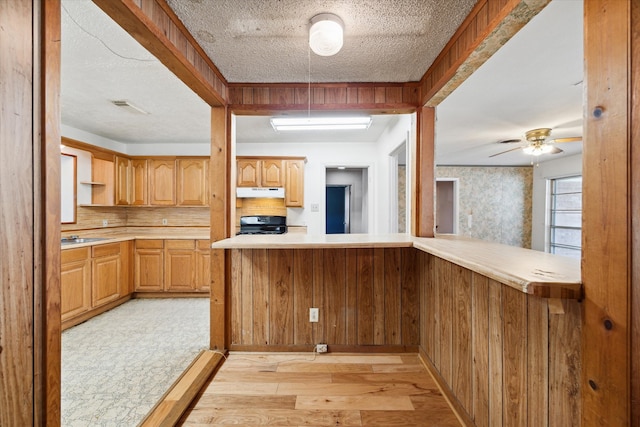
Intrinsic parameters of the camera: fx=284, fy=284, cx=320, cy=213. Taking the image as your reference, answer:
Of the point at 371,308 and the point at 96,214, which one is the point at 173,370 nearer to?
the point at 371,308

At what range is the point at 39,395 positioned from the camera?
870 mm

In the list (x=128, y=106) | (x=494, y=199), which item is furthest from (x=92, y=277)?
(x=494, y=199)

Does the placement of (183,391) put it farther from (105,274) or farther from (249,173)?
(249,173)

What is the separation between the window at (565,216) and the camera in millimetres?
5727

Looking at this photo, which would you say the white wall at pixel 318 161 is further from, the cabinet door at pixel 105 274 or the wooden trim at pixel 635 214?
the wooden trim at pixel 635 214

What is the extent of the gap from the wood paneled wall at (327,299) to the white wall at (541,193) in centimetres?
555

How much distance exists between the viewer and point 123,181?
4270mm

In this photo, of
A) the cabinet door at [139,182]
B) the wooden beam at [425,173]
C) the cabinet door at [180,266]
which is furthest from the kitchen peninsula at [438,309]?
the cabinet door at [139,182]

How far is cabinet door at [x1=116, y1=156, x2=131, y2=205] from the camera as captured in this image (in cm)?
418

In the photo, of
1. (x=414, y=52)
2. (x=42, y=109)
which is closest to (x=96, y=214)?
(x=42, y=109)

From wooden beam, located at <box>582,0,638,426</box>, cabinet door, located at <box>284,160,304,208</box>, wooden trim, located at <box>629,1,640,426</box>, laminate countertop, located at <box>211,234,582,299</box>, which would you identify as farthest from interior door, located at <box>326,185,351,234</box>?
wooden trim, located at <box>629,1,640,426</box>

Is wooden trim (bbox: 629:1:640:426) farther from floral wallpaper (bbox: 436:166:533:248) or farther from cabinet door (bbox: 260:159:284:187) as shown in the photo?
floral wallpaper (bbox: 436:166:533:248)

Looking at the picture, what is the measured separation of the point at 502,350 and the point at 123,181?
4943 mm

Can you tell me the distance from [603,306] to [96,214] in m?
5.23
